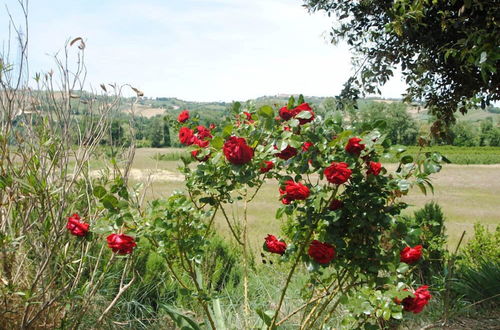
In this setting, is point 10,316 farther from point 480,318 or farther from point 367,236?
point 480,318

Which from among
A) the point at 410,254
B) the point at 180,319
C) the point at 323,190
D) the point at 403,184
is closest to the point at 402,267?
the point at 410,254

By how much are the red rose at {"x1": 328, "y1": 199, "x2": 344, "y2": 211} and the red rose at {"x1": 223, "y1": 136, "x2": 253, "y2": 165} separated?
446 millimetres

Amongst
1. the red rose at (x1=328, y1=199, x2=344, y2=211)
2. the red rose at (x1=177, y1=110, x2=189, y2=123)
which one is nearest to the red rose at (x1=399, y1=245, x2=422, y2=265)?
the red rose at (x1=328, y1=199, x2=344, y2=211)

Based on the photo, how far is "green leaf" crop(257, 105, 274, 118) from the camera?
6.47ft

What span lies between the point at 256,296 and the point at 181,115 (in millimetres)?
2123

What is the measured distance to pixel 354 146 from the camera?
1872mm

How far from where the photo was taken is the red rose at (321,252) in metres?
1.90

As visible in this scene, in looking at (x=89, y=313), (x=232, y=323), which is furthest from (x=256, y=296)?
(x=89, y=313)

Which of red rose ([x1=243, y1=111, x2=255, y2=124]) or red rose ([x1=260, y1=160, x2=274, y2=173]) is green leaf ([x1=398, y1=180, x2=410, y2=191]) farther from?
red rose ([x1=243, y1=111, x2=255, y2=124])

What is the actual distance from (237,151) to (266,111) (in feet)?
0.86

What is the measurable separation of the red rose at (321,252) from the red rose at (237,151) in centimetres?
45

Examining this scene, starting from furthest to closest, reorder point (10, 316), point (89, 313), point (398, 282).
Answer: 1. point (89, 313)
2. point (10, 316)
3. point (398, 282)

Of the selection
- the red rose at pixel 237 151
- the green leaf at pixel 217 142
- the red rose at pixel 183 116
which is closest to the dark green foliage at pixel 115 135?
the red rose at pixel 183 116

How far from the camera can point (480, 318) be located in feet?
13.3
